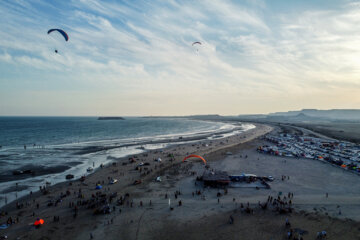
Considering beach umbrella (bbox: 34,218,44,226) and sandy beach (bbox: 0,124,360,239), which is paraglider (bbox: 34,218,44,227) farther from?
sandy beach (bbox: 0,124,360,239)

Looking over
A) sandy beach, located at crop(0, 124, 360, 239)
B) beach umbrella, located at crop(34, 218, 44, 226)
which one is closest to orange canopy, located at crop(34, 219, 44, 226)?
beach umbrella, located at crop(34, 218, 44, 226)

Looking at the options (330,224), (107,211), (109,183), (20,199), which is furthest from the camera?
(109,183)

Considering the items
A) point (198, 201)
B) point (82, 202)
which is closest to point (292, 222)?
point (198, 201)

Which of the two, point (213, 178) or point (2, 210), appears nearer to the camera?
point (2, 210)

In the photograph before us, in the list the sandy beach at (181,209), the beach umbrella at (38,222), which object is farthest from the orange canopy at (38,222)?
the sandy beach at (181,209)

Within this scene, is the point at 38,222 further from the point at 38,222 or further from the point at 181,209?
the point at 181,209

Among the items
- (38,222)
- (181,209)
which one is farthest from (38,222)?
(181,209)

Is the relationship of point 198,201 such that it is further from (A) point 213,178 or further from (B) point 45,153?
(B) point 45,153

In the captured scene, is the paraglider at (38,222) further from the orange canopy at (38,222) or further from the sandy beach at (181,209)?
the sandy beach at (181,209)
